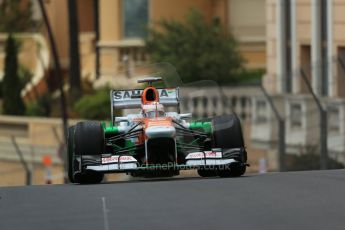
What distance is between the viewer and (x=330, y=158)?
2439 centimetres

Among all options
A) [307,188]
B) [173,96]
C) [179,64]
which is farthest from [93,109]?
[307,188]

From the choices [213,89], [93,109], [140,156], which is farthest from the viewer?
[93,109]

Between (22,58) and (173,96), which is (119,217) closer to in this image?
(173,96)

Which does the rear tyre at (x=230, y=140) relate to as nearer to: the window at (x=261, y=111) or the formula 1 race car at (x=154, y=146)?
the formula 1 race car at (x=154, y=146)

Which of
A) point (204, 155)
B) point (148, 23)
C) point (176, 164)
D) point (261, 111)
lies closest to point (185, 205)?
point (176, 164)

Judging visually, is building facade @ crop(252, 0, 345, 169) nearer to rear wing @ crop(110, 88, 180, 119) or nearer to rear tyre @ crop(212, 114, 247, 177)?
rear wing @ crop(110, 88, 180, 119)

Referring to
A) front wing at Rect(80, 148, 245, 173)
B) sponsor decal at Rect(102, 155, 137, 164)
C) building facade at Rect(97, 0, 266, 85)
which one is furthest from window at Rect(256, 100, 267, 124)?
building facade at Rect(97, 0, 266, 85)

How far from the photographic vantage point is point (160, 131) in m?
15.6

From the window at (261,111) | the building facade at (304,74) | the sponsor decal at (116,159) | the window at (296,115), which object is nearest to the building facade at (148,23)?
the building facade at (304,74)

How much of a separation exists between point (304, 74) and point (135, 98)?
791 cm

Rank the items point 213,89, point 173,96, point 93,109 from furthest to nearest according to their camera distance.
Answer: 1. point 93,109
2. point 213,89
3. point 173,96

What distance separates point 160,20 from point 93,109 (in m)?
3.59

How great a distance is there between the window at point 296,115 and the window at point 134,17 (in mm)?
16547

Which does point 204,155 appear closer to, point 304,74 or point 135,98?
point 135,98
